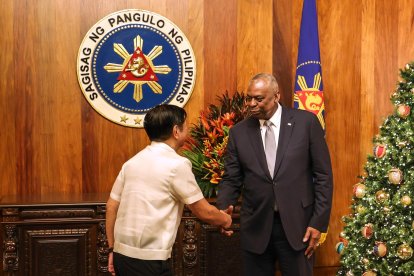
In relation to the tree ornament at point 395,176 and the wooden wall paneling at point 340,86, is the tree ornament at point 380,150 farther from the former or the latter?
the wooden wall paneling at point 340,86

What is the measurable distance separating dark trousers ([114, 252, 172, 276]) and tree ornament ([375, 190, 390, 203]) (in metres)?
1.58

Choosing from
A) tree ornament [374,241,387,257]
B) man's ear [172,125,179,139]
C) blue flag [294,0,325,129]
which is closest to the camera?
man's ear [172,125,179,139]

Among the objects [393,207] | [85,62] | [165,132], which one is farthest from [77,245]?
[393,207]

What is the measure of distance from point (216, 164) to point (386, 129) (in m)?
1.17

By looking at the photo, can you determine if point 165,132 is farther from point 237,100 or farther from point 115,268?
point 237,100

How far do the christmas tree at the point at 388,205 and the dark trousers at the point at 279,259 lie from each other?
0.64 metres

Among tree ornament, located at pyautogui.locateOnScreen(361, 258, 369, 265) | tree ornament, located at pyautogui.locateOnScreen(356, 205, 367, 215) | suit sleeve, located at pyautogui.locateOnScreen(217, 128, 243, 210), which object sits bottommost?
tree ornament, located at pyautogui.locateOnScreen(361, 258, 369, 265)

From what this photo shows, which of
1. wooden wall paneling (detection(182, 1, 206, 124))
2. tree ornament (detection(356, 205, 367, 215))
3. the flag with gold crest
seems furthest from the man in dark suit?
wooden wall paneling (detection(182, 1, 206, 124))

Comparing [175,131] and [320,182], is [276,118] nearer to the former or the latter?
[320,182]

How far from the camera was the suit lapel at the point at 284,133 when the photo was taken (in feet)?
9.57

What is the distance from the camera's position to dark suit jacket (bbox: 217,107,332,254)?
2.88 m

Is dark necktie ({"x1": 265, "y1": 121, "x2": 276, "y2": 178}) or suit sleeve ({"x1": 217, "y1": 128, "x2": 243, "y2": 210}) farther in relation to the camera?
suit sleeve ({"x1": 217, "y1": 128, "x2": 243, "y2": 210})

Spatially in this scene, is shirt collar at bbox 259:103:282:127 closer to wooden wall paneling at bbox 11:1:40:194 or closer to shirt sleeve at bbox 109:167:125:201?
shirt sleeve at bbox 109:167:125:201

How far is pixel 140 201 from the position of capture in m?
2.36
